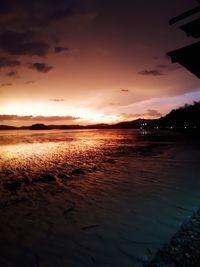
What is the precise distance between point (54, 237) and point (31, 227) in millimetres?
1087

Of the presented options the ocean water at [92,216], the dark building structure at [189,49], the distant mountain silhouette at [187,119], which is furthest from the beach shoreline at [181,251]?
the distant mountain silhouette at [187,119]

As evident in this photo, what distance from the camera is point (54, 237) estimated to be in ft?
22.5

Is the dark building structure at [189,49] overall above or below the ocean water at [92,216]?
above

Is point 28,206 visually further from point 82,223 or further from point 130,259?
point 130,259

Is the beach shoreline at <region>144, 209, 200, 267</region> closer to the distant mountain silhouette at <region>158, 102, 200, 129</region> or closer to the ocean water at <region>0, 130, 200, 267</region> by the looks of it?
the ocean water at <region>0, 130, 200, 267</region>

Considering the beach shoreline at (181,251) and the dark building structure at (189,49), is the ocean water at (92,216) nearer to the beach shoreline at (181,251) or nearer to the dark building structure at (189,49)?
the beach shoreline at (181,251)

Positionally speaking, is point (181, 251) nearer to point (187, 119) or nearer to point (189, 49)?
point (189, 49)

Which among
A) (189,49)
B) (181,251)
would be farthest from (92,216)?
(189,49)

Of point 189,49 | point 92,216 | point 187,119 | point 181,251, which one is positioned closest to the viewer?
point 189,49

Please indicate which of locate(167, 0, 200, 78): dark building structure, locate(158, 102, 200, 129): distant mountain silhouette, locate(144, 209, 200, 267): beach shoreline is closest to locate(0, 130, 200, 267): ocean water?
locate(144, 209, 200, 267): beach shoreline

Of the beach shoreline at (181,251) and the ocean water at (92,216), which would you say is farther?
the ocean water at (92,216)

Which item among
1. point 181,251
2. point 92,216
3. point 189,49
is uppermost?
point 189,49

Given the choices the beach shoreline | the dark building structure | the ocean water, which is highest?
the dark building structure

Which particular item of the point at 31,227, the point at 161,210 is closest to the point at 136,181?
the point at 161,210
